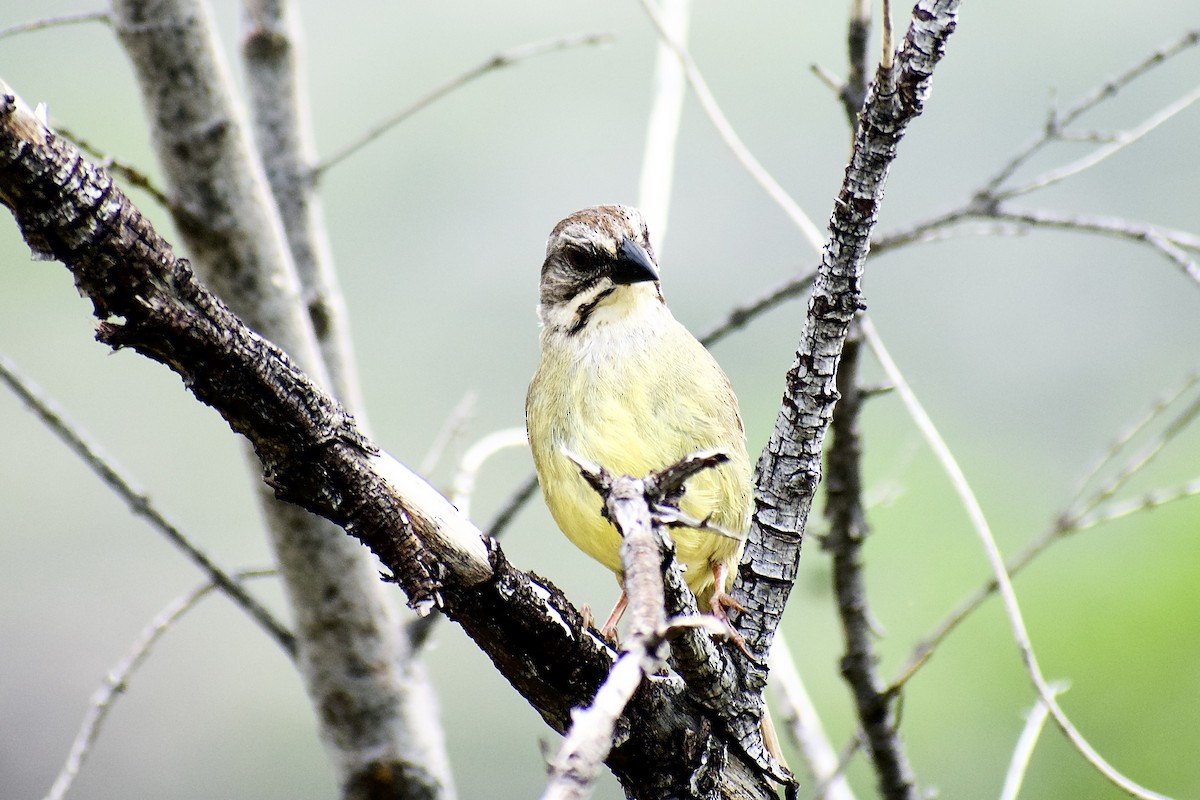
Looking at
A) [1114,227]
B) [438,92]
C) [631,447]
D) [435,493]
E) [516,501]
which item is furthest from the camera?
[438,92]

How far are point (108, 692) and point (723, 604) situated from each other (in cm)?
165

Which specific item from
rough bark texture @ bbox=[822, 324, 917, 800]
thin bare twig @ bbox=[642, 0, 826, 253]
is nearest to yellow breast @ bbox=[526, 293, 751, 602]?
rough bark texture @ bbox=[822, 324, 917, 800]

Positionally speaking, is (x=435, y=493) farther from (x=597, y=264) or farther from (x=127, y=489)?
(x=127, y=489)

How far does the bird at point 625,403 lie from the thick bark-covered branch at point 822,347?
39cm

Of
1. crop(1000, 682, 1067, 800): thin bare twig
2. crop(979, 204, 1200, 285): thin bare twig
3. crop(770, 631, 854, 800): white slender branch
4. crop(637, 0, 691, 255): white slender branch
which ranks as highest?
crop(637, 0, 691, 255): white slender branch

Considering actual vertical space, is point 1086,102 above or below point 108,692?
above

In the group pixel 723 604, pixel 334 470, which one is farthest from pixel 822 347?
pixel 334 470

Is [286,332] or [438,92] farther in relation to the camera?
[438,92]

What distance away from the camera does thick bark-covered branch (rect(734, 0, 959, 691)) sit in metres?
1.61

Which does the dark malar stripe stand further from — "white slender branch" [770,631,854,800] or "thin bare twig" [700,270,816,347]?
"white slender branch" [770,631,854,800]

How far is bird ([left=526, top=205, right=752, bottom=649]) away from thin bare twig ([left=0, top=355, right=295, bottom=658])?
96 centimetres

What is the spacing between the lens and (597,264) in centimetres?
313

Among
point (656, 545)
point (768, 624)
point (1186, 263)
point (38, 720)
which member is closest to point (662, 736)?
point (768, 624)

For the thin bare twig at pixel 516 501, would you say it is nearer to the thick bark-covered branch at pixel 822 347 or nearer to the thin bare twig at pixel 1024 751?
the thick bark-covered branch at pixel 822 347
